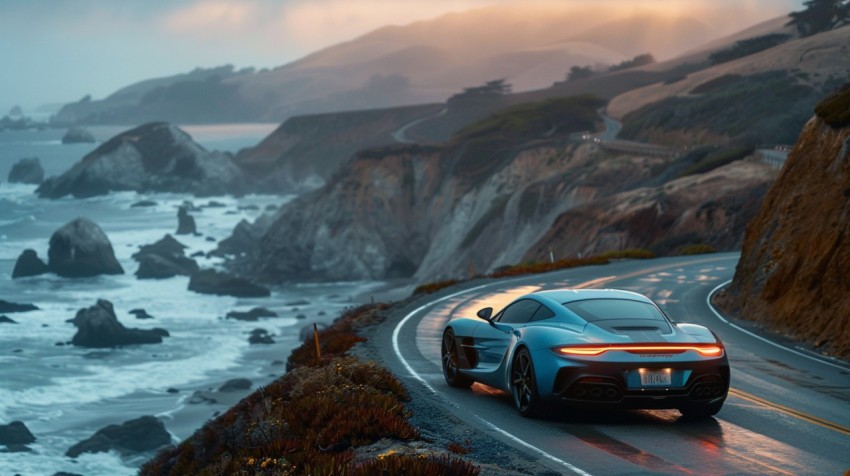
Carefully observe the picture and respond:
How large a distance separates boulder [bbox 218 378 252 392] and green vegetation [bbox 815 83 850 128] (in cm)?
3338

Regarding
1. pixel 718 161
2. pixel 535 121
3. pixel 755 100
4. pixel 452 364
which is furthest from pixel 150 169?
pixel 452 364

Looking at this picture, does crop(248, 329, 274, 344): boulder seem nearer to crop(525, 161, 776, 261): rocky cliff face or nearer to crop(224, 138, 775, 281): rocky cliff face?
crop(525, 161, 776, 261): rocky cliff face

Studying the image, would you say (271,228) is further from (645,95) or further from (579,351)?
(579,351)

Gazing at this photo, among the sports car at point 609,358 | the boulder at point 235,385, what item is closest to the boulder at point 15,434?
the boulder at point 235,385

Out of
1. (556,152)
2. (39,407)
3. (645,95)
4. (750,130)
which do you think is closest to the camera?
(39,407)

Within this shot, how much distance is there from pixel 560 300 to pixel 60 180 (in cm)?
18149

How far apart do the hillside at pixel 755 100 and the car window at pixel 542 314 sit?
252ft

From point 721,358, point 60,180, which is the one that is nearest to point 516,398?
point 721,358

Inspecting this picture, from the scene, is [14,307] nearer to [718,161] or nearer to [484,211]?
[484,211]

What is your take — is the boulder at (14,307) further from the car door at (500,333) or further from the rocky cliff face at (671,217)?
the car door at (500,333)

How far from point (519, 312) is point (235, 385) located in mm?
40389

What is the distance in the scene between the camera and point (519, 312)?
13188mm

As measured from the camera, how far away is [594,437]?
11.1 m

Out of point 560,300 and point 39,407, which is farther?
point 39,407
